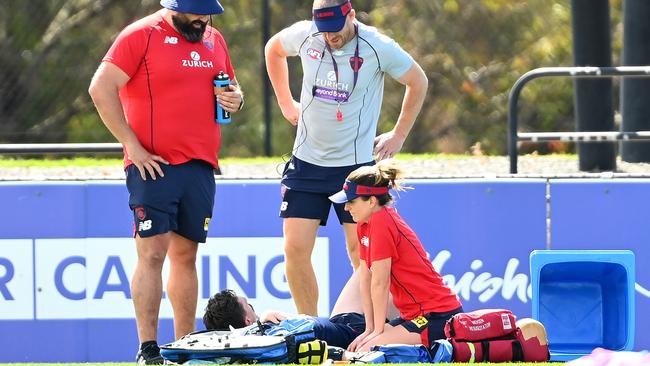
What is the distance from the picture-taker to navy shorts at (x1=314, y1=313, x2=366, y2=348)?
7902 millimetres

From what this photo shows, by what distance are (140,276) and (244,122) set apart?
4.75 m

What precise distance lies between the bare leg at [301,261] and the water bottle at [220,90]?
2.59 feet

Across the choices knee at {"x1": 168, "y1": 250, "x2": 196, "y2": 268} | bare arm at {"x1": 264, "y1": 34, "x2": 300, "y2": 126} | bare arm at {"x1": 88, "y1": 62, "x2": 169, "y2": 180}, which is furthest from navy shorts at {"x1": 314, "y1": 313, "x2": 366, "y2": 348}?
bare arm at {"x1": 264, "y1": 34, "x2": 300, "y2": 126}

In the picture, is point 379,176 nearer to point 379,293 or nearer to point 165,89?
point 379,293

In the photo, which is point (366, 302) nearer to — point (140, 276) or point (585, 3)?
point (140, 276)

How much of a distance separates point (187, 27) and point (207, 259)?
6.69ft

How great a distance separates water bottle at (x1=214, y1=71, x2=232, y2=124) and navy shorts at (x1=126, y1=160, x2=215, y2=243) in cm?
28

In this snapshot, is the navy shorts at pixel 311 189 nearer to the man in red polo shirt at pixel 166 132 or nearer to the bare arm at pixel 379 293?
the man in red polo shirt at pixel 166 132

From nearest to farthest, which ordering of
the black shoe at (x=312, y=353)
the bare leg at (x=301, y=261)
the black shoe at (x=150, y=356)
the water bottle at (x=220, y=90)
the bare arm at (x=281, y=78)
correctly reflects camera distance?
1. the black shoe at (x=312, y=353)
2. the black shoe at (x=150, y=356)
3. the water bottle at (x=220, y=90)
4. the bare leg at (x=301, y=261)
5. the bare arm at (x=281, y=78)

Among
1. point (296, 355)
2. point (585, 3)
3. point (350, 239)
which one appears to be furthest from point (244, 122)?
point (296, 355)

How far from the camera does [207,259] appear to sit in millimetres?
9539

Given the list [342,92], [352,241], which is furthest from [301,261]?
[342,92]

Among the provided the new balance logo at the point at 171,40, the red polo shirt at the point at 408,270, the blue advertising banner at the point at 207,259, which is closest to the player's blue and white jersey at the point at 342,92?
the red polo shirt at the point at 408,270

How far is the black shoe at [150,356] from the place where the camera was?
7.60 meters
